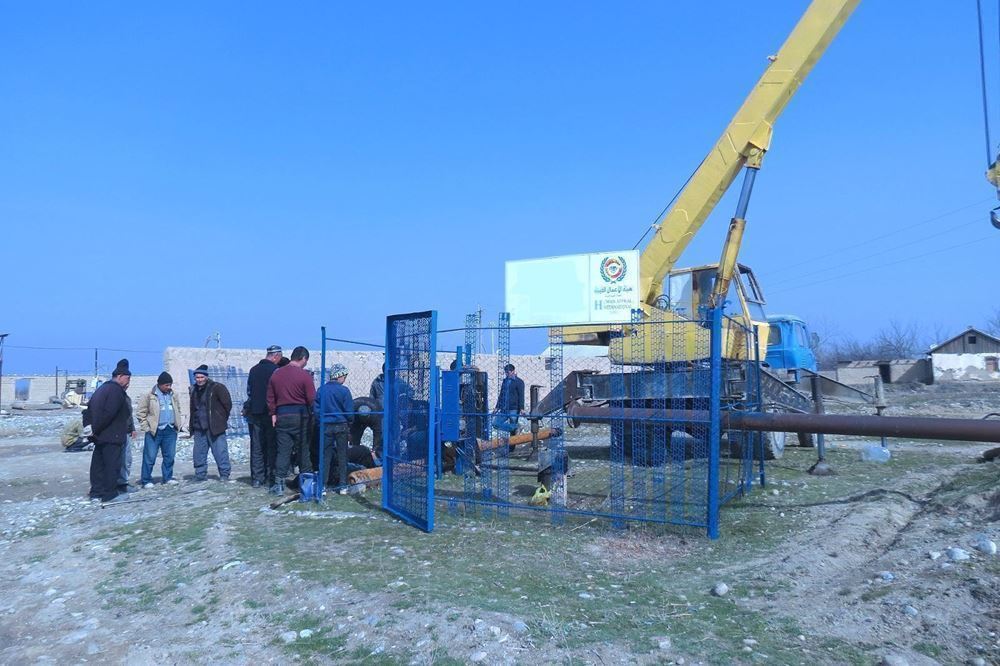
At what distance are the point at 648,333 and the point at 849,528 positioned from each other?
3.94 m

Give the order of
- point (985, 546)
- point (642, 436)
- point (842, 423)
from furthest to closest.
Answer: point (642, 436) < point (842, 423) < point (985, 546)

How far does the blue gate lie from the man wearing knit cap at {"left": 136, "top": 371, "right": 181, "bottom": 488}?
3690mm

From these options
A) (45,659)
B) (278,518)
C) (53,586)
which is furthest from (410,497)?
(45,659)

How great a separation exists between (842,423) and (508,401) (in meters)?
5.01

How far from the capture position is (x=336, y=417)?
30.3 ft

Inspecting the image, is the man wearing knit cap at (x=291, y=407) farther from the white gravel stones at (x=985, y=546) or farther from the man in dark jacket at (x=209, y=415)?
the white gravel stones at (x=985, y=546)

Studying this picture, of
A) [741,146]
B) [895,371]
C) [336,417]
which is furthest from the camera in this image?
[895,371]

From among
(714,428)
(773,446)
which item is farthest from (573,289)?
(773,446)

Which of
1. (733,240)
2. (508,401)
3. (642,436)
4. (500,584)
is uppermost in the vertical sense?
(733,240)

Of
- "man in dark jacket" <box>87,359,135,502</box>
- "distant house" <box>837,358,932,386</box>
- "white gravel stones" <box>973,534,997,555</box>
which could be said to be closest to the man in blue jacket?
"man in dark jacket" <box>87,359,135,502</box>

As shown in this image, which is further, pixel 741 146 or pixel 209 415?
pixel 741 146

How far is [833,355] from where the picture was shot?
88.3 meters

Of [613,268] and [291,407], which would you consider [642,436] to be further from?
[291,407]

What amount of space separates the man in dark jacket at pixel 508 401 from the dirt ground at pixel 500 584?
1.20 metres
